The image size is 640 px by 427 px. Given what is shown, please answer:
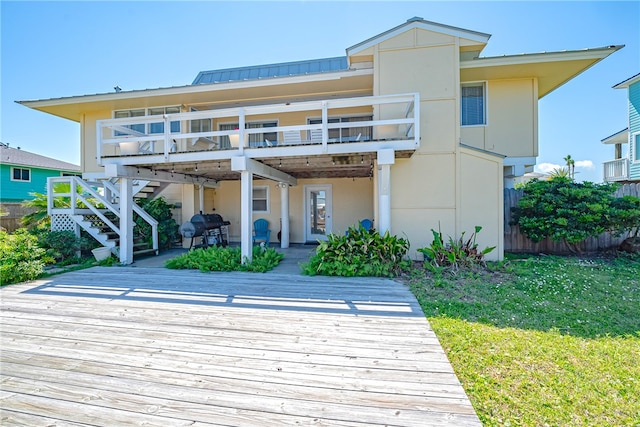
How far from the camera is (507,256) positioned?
24.8ft

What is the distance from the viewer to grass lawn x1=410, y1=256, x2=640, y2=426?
214 centimetres

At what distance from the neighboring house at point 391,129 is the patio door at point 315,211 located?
0.96 meters

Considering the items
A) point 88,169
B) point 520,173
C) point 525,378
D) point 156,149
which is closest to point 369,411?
point 525,378

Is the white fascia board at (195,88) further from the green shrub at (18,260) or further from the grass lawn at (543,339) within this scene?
the grass lawn at (543,339)

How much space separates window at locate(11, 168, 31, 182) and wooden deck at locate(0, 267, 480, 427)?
17.8 m

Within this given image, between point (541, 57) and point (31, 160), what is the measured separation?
26.5 meters

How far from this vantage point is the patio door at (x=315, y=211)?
11.1m

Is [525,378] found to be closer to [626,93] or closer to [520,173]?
[520,173]

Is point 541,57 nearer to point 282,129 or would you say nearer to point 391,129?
point 391,129

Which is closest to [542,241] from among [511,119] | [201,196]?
[511,119]

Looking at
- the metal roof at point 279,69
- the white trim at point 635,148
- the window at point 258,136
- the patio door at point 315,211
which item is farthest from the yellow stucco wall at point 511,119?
the white trim at point 635,148

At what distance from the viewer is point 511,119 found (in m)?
8.54

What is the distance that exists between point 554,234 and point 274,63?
12.0 metres

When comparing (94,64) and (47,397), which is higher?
(94,64)
